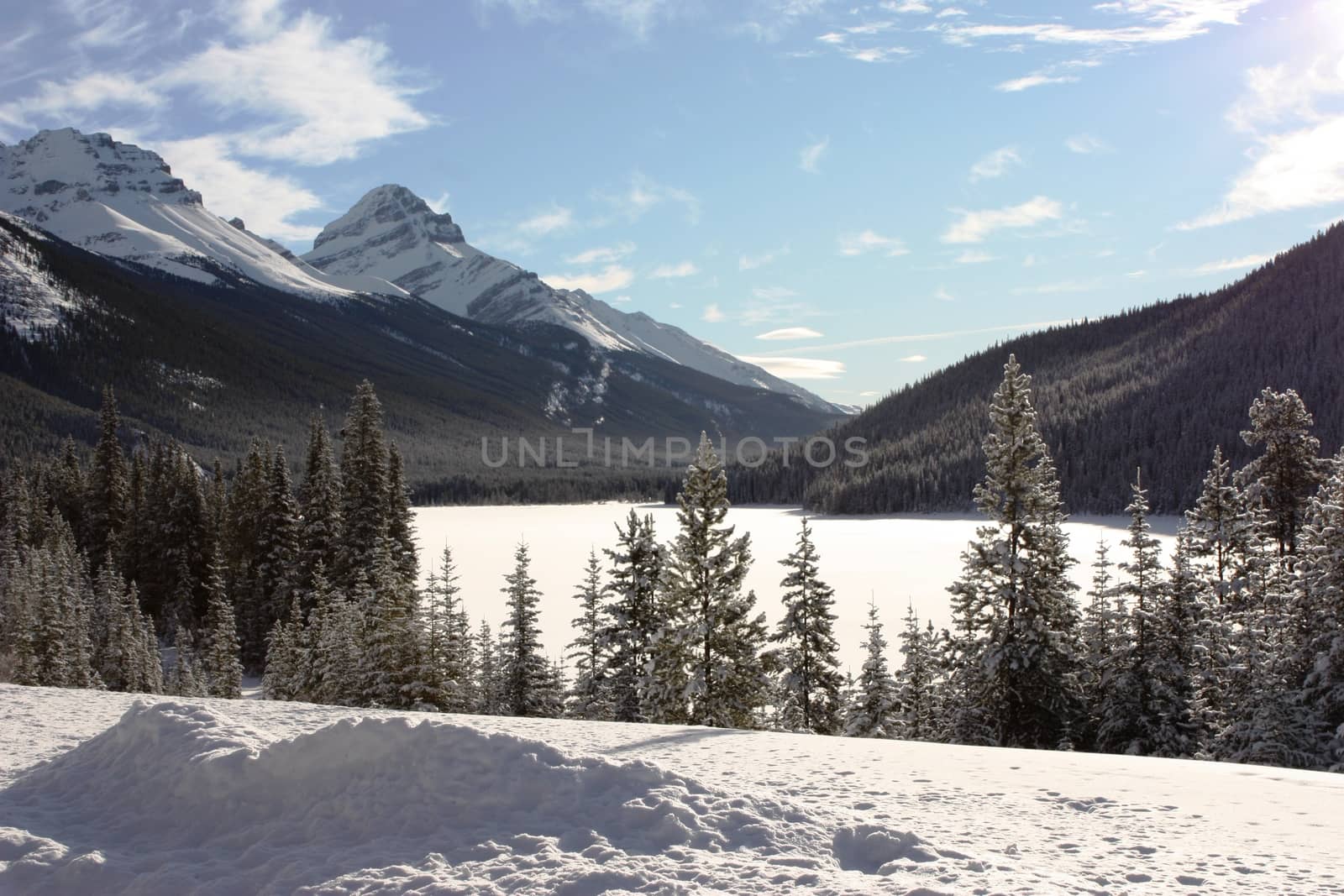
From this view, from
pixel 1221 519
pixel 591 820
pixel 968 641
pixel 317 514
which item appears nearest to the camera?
pixel 591 820

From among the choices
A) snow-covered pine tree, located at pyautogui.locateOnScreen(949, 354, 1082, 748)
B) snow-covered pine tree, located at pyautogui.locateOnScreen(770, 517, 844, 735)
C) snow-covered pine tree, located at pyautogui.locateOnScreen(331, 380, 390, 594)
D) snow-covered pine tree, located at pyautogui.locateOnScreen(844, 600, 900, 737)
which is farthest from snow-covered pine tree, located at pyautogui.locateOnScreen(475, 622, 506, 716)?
snow-covered pine tree, located at pyautogui.locateOnScreen(949, 354, 1082, 748)

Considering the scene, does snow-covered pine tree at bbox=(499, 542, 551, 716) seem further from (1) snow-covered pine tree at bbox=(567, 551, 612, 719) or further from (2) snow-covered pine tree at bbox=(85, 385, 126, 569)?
(2) snow-covered pine tree at bbox=(85, 385, 126, 569)

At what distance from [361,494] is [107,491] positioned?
92.4ft

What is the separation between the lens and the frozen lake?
57438mm

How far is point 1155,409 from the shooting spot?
489 feet

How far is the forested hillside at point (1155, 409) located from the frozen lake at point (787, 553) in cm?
738

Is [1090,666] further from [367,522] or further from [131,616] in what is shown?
[131,616]

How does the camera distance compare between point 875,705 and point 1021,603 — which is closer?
point 1021,603

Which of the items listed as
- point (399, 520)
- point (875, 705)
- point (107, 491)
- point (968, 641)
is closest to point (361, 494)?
point (399, 520)

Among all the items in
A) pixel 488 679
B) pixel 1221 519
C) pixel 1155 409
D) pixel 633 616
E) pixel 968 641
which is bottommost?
pixel 488 679

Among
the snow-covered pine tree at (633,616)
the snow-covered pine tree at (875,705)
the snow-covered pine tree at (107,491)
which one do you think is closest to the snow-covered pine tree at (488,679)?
the snow-covered pine tree at (633,616)

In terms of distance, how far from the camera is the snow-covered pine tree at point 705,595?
2536 cm

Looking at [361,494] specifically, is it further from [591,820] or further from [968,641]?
[591,820]

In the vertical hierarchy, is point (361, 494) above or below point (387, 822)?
above
